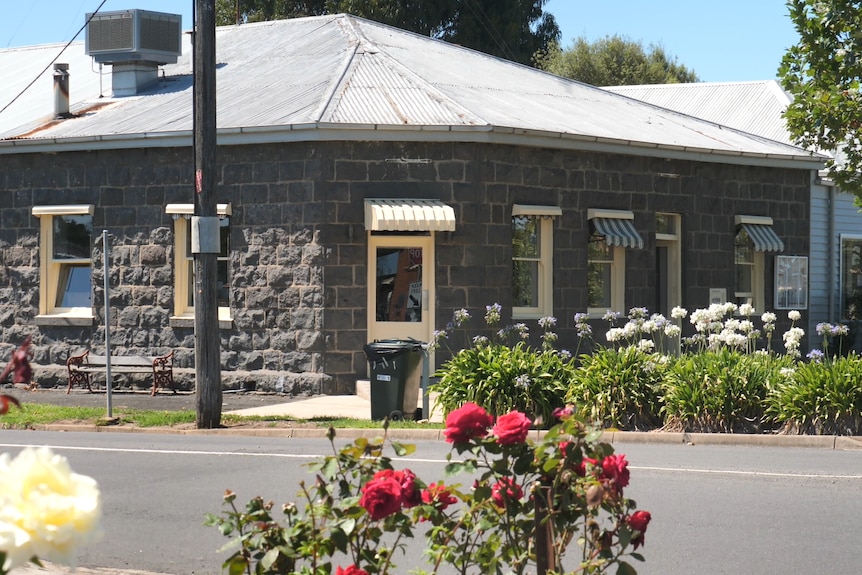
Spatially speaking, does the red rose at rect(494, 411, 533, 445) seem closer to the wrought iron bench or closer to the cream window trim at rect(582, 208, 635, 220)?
the wrought iron bench

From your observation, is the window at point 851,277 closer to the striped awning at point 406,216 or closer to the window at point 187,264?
the striped awning at point 406,216

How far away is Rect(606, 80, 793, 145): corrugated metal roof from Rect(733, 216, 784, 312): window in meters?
5.09

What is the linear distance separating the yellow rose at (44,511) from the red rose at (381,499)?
164 centimetres

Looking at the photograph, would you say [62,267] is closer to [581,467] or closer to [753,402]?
[753,402]

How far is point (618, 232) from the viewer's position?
2100cm

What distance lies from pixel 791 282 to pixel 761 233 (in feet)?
5.25

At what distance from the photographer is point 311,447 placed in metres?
13.6

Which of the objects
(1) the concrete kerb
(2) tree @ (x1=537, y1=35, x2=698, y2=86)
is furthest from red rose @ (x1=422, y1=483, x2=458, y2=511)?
(2) tree @ (x1=537, y1=35, x2=698, y2=86)

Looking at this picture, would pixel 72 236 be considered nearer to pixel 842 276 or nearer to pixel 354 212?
pixel 354 212

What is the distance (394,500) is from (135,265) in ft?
56.4

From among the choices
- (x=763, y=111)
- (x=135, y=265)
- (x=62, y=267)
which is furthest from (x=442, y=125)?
(x=763, y=111)

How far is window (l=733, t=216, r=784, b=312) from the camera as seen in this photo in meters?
23.5

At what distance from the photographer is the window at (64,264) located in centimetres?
2138

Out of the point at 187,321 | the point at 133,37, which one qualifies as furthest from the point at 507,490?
the point at 133,37
